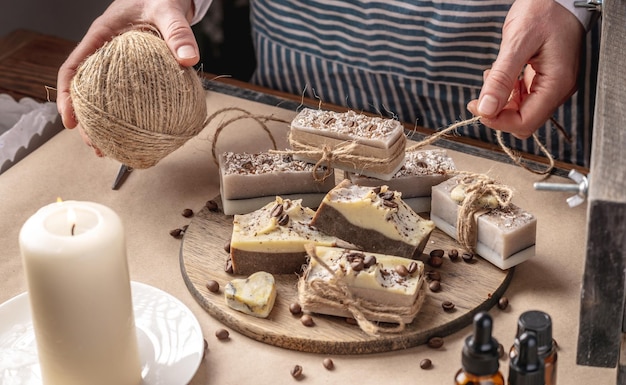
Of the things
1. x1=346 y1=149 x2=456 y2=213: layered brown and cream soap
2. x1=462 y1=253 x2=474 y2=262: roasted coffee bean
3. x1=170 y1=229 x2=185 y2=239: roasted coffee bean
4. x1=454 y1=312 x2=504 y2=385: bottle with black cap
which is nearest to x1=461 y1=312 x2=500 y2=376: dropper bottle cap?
x1=454 y1=312 x2=504 y2=385: bottle with black cap

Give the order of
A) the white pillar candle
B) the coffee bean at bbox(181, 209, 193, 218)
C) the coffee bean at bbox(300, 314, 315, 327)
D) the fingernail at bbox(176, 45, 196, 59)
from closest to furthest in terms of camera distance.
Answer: the white pillar candle < the coffee bean at bbox(300, 314, 315, 327) < the fingernail at bbox(176, 45, 196, 59) < the coffee bean at bbox(181, 209, 193, 218)

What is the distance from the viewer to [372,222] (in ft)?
4.98

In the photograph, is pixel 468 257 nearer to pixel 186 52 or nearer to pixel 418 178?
pixel 418 178

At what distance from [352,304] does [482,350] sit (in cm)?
40

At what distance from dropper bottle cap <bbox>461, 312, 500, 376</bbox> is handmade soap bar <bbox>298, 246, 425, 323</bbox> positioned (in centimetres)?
35

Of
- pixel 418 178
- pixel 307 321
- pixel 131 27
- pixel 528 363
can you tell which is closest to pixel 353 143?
pixel 418 178

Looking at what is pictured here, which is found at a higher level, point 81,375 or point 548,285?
point 81,375

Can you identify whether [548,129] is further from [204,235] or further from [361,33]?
[204,235]

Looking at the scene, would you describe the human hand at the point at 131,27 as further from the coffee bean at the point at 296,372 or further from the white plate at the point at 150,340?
the coffee bean at the point at 296,372

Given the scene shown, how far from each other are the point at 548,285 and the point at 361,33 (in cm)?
83

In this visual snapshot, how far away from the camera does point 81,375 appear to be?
120cm

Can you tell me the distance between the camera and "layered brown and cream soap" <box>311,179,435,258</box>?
1.51 m

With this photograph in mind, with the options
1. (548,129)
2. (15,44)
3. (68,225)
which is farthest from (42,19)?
(68,225)

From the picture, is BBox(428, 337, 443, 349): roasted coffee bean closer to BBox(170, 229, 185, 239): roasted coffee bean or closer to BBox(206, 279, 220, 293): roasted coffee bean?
BBox(206, 279, 220, 293): roasted coffee bean
